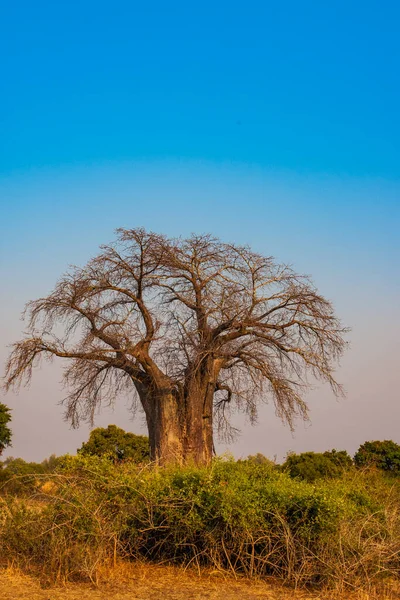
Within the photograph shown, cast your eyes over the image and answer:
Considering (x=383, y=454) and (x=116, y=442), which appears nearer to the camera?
(x=383, y=454)

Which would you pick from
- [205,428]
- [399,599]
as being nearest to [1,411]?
[205,428]

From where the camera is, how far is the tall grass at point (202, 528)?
26.5 feet

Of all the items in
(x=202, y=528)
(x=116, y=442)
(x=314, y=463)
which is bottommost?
(x=202, y=528)

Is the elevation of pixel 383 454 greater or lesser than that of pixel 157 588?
greater

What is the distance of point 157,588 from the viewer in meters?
7.75

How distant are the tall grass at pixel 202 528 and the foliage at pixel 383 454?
41.0 feet

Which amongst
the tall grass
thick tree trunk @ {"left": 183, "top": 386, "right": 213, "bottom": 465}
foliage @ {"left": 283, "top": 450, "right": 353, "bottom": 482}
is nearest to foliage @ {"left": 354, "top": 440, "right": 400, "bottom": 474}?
foliage @ {"left": 283, "top": 450, "right": 353, "bottom": 482}

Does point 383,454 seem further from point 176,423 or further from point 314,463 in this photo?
point 176,423

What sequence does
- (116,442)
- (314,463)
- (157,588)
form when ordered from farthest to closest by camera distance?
(116,442), (314,463), (157,588)

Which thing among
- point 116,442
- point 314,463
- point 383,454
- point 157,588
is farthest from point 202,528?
point 116,442

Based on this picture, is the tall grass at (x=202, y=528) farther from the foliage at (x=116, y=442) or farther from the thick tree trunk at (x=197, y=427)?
the foliage at (x=116, y=442)

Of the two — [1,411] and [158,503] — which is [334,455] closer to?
[1,411]

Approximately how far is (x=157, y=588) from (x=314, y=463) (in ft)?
41.2

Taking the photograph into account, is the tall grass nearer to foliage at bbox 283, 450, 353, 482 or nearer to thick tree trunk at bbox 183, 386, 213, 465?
thick tree trunk at bbox 183, 386, 213, 465
